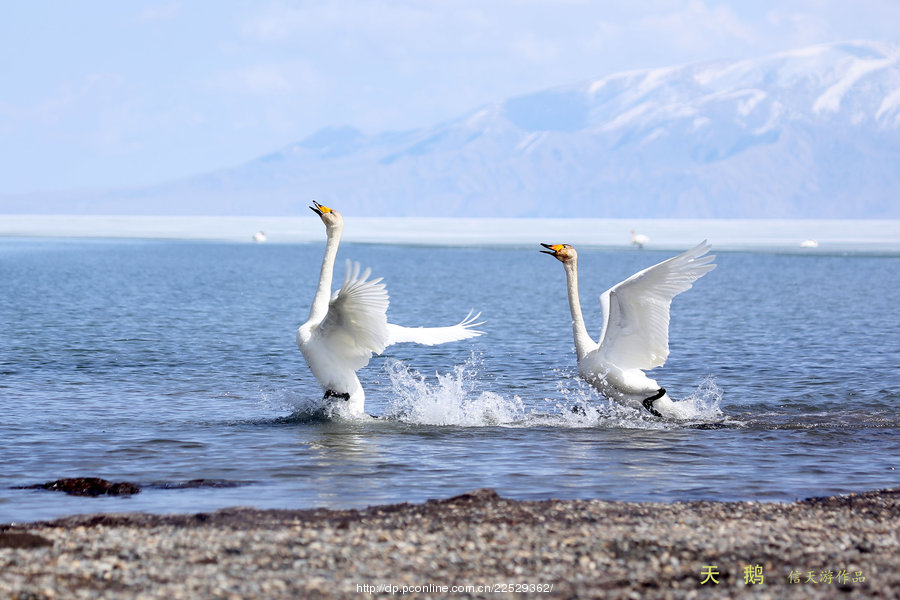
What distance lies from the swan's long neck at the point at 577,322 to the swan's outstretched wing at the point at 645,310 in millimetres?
277

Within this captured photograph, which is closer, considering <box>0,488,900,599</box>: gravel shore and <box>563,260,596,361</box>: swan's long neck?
<box>0,488,900,599</box>: gravel shore

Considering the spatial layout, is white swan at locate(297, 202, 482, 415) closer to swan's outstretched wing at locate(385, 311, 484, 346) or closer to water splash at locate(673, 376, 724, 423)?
swan's outstretched wing at locate(385, 311, 484, 346)

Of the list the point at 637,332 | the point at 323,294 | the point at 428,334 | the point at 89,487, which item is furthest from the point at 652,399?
the point at 89,487

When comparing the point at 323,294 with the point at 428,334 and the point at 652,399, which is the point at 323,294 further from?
the point at 652,399

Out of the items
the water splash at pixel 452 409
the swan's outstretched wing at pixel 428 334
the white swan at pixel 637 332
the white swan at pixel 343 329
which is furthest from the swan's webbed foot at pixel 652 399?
the white swan at pixel 343 329

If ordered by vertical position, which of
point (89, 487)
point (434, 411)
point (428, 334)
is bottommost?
point (89, 487)

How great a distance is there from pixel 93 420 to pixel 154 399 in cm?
217

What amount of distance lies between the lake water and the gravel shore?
44.3 inches

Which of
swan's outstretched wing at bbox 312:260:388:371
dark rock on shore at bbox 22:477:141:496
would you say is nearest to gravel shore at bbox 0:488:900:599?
dark rock on shore at bbox 22:477:141:496

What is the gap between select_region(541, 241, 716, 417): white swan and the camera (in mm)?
14547

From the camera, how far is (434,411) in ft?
52.9

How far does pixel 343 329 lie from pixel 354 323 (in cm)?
26

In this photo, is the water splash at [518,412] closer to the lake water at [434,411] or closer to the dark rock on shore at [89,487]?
the lake water at [434,411]

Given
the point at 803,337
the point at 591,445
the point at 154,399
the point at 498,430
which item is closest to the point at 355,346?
the point at 498,430
